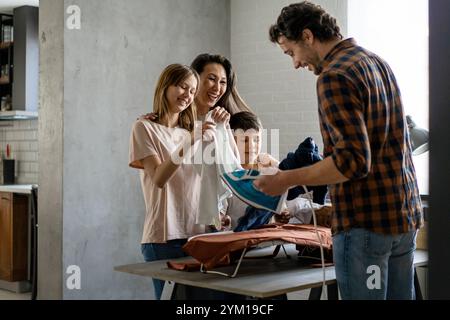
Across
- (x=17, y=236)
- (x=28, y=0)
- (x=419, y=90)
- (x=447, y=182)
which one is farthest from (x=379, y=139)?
(x=28, y=0)

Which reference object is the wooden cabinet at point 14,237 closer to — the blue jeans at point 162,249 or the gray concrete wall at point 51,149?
the gray concrete wall at point 51,149

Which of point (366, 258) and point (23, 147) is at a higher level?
point (23, 147)

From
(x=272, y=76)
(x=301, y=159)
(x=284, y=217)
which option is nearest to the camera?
(x=301, y=159)

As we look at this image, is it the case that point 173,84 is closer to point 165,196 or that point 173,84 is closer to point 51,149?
point 165,196

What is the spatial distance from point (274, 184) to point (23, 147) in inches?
213

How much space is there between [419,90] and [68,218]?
2.58m

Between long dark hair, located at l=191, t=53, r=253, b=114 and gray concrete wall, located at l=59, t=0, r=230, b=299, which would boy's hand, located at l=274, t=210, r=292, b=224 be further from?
gray concrete wall, located at l=59, t=0, r=230, b=299

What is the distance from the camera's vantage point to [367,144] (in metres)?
1.80

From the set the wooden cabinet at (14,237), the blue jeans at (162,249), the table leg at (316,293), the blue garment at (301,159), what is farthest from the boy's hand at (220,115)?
the wooden cabinet at (14,237)

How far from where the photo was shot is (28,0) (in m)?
6.38

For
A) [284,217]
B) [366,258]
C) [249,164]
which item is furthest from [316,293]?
[366,258]

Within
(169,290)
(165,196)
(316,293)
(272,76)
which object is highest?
(272,76)

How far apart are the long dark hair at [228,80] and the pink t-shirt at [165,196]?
49 cm

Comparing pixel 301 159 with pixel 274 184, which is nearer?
pixel 274 184
